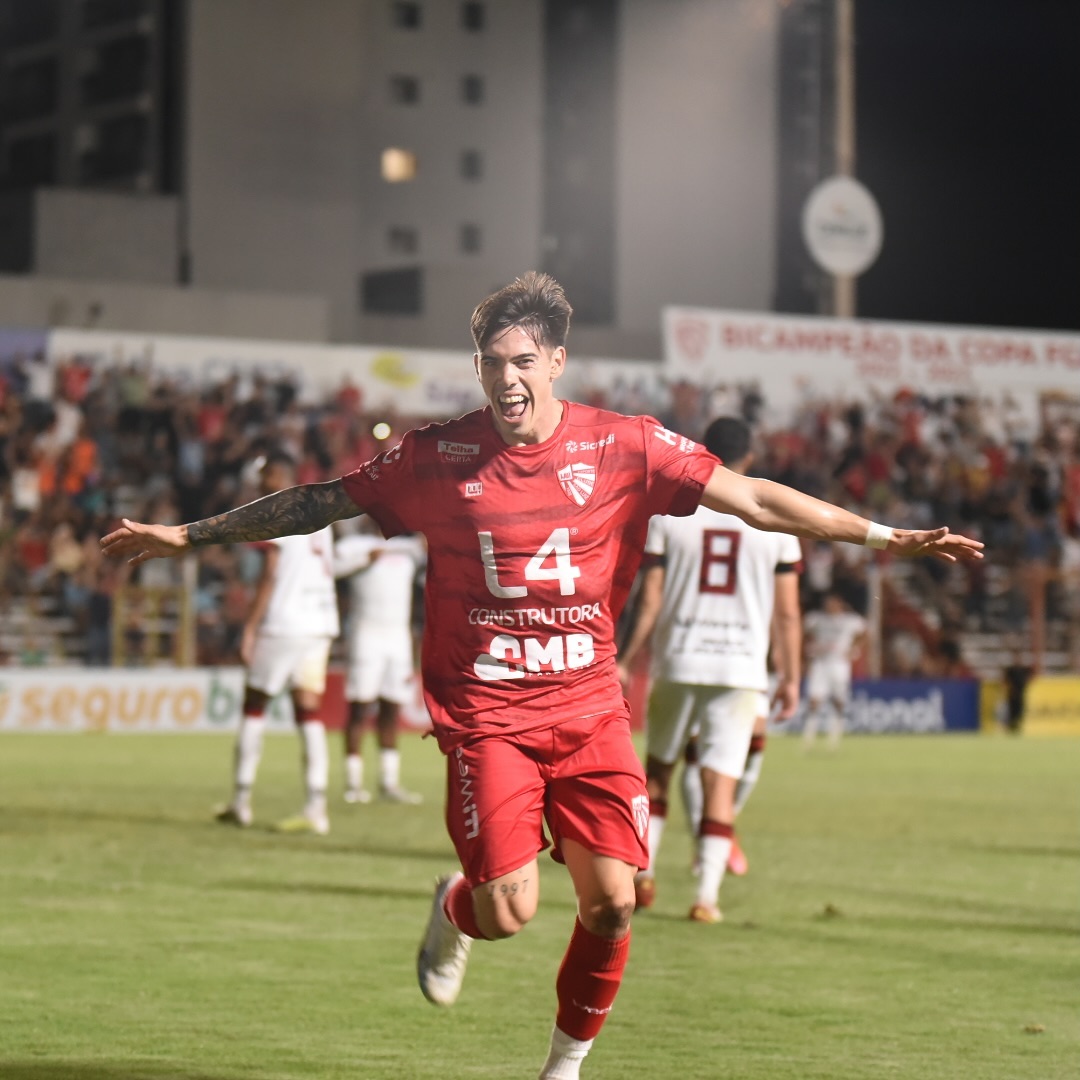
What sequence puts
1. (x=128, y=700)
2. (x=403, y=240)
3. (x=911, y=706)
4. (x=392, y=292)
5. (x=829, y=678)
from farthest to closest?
1. (x=403, y=240)
2. (x=392, y=292)
3. (x=911, y=706)
4. (x=829, y=678)
5. (x=128, y=700)

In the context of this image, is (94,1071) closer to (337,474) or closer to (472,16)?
(337,474)

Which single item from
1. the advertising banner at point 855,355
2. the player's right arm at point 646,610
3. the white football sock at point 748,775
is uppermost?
the advertising banner at point 855,355

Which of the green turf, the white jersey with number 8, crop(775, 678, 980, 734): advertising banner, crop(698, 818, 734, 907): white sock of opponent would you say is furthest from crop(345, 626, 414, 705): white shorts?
crop(775, 678, 980, 734): advertising banner

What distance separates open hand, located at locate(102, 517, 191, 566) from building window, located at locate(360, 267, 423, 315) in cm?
4641

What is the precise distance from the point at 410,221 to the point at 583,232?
7025 millimetres

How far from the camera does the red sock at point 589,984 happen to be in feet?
19.4

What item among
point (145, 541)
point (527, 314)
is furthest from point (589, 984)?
point (527, 314)

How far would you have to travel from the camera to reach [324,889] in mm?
11156

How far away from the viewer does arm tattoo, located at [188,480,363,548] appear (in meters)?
6.06

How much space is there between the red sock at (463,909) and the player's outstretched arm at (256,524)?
119 cm

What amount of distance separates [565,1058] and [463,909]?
55 centimetres

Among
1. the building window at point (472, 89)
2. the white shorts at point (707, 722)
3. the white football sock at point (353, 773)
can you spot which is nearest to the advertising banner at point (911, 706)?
the white football sock at point (353, 773)

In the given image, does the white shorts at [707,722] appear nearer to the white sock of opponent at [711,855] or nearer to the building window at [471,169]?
the white sock of opponent at [711,855]

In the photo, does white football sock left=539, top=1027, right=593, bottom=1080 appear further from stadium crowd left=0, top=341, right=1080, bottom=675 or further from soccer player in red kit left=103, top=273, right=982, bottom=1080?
stadium crowd left=0, top=341, right=1080, bottom=675
